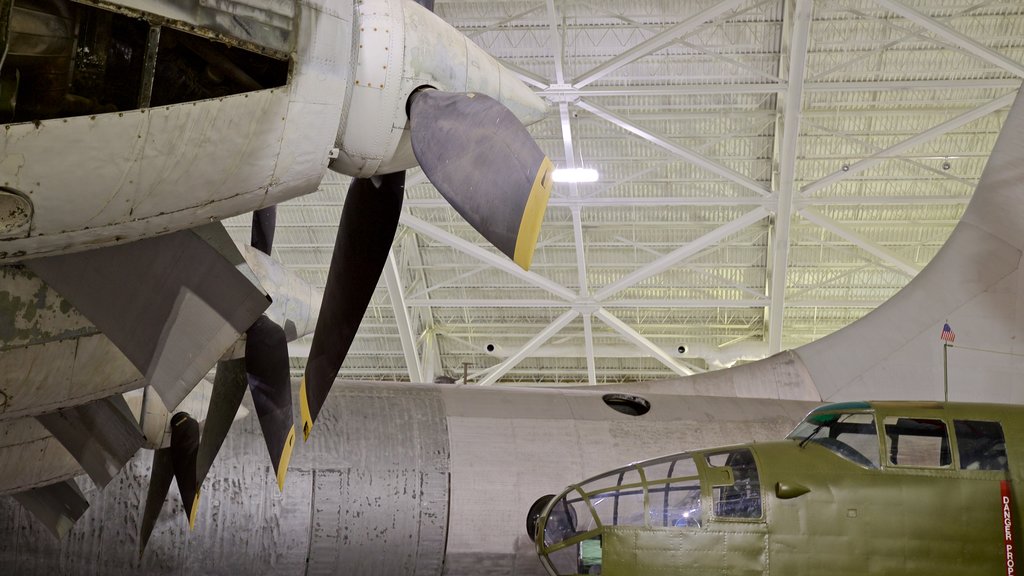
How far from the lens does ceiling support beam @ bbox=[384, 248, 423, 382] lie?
27.3 metres

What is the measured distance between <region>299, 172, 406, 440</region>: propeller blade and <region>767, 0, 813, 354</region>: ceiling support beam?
14344 mm

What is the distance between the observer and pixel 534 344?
95.1ft

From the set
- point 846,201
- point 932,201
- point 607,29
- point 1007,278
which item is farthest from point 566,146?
point 1007,278

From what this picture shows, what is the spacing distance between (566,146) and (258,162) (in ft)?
59.7

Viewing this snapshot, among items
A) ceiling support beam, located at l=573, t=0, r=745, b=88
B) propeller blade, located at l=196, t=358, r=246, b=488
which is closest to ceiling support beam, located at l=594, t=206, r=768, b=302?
ceiling support beam, located at l=573, t=0, r=745, b=88

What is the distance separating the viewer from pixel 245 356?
26.5ft

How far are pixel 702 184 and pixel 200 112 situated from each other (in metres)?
22.7

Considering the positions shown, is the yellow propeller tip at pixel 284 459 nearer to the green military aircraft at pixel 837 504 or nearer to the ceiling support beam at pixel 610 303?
the green military aircraft at pixel 837 504

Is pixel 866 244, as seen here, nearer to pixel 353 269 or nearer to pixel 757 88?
pixel 757 88

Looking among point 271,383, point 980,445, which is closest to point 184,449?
point 271,383

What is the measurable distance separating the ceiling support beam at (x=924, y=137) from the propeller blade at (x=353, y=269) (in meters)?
17.8

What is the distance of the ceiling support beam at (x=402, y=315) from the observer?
2727 centimetres

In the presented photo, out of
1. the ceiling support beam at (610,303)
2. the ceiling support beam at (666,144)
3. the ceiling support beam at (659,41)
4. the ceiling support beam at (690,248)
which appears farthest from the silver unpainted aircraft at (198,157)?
the ceiling support beam at (610,303)

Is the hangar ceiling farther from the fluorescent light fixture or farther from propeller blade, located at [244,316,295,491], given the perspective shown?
propeller blade, located at [244,316,295,491]
